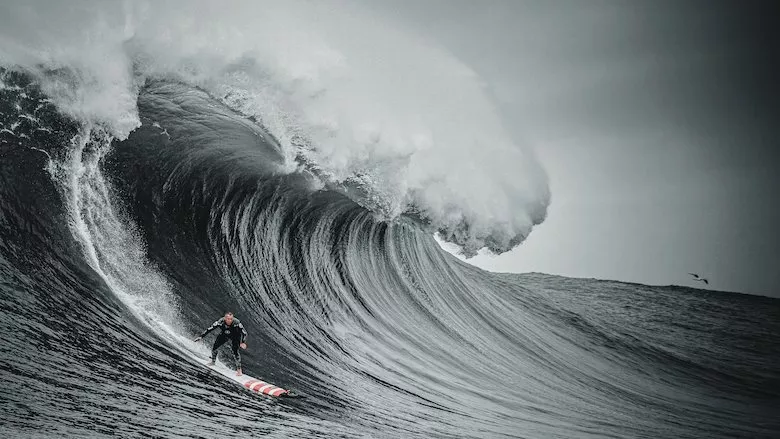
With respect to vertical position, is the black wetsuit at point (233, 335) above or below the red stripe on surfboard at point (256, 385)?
above

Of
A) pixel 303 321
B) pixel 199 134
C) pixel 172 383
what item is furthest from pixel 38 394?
pixel 199 134

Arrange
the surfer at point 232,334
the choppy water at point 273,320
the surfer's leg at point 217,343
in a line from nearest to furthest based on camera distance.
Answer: the choppy water at point 273,320 < the surfer's leg at point 217,343 < the surfer at point 232,334

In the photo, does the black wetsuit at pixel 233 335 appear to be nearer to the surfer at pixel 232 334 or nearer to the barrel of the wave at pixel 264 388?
the surfer at pixel 232 334

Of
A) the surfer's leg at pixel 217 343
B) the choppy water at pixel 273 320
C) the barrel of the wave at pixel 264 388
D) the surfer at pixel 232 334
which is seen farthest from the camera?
the surfer at pixel 232 334

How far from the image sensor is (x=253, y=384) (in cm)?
603

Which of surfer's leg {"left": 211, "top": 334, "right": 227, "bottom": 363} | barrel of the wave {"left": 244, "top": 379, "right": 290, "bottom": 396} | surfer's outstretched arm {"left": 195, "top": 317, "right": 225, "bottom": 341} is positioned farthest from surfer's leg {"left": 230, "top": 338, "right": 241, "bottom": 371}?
barrel of the wave {"left": 244, "top": 379, "right": 290, "bottom": 396}

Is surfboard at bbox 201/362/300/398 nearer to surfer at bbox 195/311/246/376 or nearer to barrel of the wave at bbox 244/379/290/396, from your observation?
barrel of the wave at bbox 244/379/290/396

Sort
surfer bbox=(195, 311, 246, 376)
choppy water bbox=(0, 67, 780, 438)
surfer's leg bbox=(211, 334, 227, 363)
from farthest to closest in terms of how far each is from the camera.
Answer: surfer bbox=(195, 311, 246, 376) → surfer's leg bbox=(211, 334, 227, 363) → choppy water bbox=(0, 67, 780, 438)

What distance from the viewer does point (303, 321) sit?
8672 mm

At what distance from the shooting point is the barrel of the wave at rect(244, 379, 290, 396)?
5895mm

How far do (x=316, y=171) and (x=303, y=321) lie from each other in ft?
15.8

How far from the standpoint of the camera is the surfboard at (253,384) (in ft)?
19.4

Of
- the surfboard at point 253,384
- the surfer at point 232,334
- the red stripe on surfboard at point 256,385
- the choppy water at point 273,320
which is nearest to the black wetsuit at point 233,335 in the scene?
the surfer at point 232,334

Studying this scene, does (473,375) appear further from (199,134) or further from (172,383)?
(199,134)
